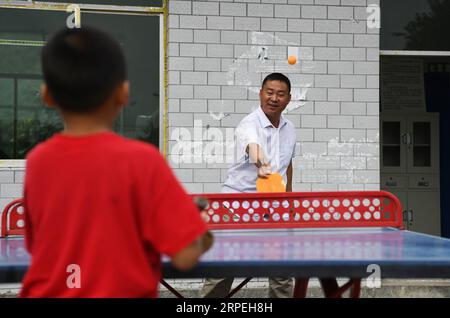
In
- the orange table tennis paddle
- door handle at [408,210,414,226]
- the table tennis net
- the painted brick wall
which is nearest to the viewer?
the table tennis net

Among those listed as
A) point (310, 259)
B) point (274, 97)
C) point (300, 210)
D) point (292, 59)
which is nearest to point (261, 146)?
point (274, 97)

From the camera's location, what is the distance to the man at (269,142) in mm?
5055

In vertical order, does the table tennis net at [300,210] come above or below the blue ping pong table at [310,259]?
above

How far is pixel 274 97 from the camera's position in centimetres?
518

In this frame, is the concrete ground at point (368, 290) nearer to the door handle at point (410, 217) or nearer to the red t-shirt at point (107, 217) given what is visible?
the door handle at point (410, 217)

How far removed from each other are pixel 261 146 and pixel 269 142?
0.48ft

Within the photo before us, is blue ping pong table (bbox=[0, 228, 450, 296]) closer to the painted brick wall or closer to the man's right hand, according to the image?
the man's right hand

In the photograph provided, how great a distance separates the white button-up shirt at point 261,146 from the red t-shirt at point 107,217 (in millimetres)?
2971

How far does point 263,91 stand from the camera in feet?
17.2

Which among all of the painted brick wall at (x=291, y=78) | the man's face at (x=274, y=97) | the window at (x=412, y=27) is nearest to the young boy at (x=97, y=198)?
the man's face at (x=274, y=97)

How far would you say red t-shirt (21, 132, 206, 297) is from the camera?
2.02 meters

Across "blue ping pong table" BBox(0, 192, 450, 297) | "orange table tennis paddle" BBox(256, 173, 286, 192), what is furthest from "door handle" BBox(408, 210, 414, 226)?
"blue ping pong table" BBox(0, 192, 450, 297)
